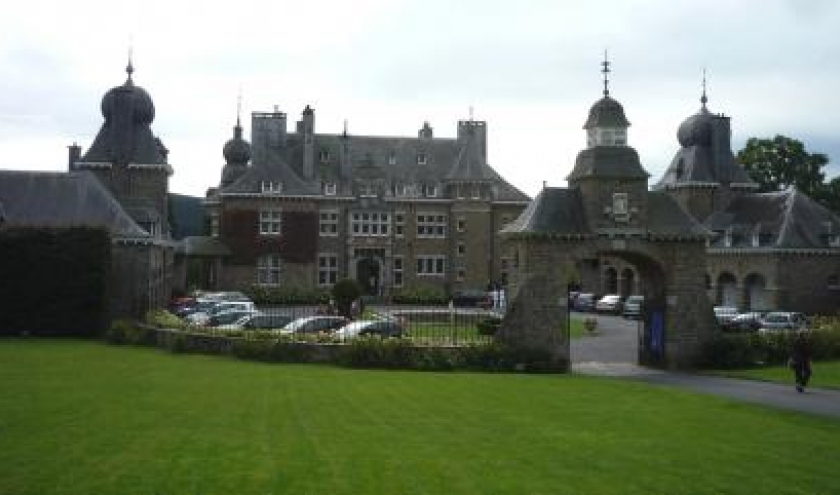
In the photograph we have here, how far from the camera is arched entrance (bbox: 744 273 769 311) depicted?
5881cm

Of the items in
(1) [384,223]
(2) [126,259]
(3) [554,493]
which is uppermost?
(1) [384,223]

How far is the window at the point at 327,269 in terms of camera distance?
72.1m

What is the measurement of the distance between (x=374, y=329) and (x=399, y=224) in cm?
4121

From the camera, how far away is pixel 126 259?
45.4 m

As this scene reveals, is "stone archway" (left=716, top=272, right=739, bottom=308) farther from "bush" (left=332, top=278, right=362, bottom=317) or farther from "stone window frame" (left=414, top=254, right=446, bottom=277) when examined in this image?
"bush" (left=332, top=278, right=362, bottom=317)

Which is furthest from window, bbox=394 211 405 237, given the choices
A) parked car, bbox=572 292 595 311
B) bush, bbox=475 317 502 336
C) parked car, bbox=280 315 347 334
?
parked car, bbox=280 315 347 334

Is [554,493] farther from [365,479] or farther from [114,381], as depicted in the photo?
[114,381]

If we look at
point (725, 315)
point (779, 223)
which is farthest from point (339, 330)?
point (779, 223)

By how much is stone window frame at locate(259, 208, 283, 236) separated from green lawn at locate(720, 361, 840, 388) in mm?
42532

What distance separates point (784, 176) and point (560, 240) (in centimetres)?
5010

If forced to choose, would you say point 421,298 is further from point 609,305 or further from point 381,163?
point 609,305

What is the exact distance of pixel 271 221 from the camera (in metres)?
68.9

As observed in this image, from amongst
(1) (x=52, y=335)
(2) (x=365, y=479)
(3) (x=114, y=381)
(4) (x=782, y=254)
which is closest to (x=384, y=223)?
(4) (x=782, y=254)

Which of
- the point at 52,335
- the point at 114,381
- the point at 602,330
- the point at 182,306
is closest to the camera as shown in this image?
the point at 114,381
